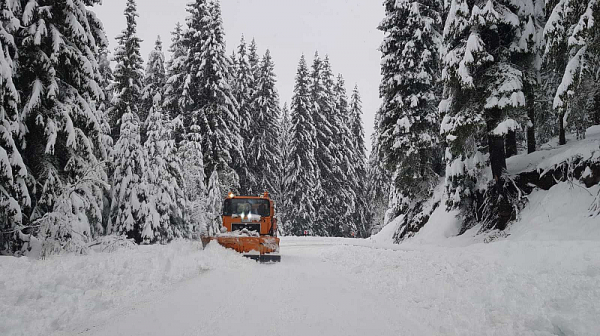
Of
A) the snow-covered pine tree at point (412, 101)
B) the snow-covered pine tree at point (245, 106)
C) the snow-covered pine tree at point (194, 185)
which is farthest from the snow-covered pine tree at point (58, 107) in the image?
the snow-covered pine tree at point (245, 106)

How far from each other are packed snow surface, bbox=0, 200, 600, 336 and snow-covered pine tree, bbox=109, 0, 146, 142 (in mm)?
13391

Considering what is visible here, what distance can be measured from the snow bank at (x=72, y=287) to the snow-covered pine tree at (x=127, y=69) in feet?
43.4

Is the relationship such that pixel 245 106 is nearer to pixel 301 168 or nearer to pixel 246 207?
pixel 301 168

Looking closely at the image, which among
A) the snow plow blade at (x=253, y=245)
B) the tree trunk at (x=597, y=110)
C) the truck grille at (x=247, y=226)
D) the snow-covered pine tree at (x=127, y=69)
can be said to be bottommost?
the snow plow blade at (x=253, y=245)

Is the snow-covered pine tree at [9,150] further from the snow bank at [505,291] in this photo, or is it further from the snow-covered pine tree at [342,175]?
the snow-covered pine tree at [342,175]

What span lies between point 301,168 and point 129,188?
1865 cm

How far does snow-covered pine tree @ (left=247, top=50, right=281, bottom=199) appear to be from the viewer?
32.4m

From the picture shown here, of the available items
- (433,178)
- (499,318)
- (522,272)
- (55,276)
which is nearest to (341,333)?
(499,318)

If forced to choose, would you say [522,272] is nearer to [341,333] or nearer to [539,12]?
[341,333]

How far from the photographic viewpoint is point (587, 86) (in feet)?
32.3

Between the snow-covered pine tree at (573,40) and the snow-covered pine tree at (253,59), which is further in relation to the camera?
the snow-covered pine tree at (253,59)

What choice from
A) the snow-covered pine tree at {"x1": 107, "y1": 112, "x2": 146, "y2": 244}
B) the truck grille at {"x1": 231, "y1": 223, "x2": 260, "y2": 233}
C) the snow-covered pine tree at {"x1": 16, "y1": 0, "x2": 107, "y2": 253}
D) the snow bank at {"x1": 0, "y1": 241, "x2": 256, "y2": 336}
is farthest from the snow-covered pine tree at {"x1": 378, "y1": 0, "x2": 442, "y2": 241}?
the snow-covered pine tree at {"x1": 16, "y1": 0, "x2": 107, "y2": 253}

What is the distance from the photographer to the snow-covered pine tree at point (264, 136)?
106ft

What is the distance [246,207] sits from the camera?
50.0ft
